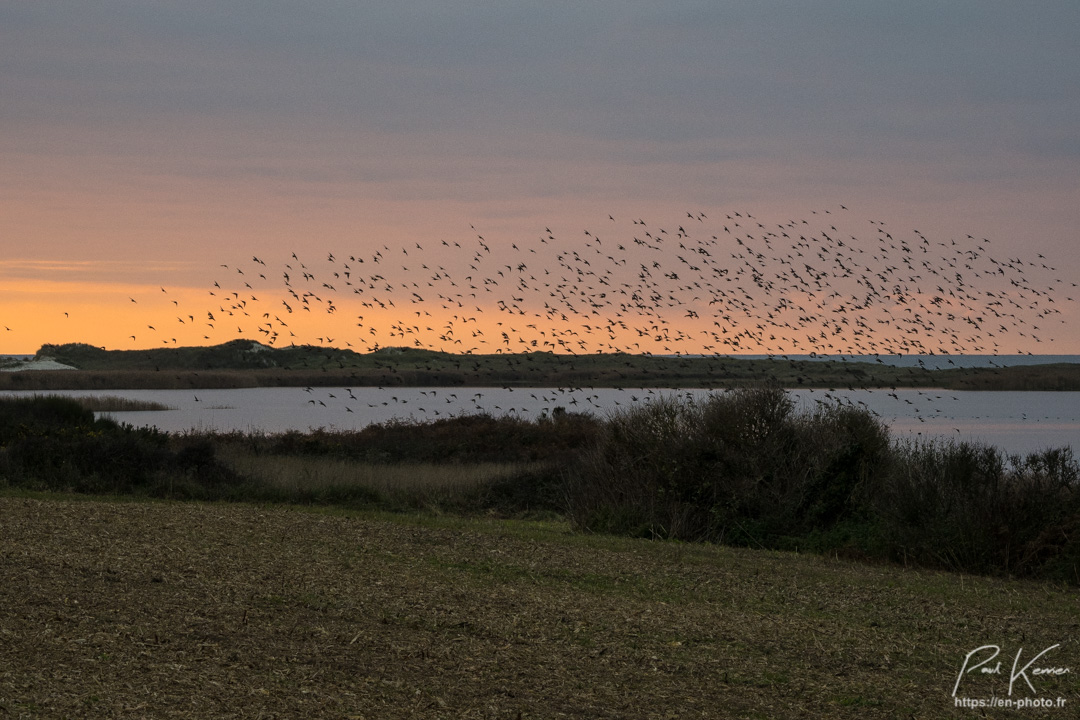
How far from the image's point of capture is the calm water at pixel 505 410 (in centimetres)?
4728

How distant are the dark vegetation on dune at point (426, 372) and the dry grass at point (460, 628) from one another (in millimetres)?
68850

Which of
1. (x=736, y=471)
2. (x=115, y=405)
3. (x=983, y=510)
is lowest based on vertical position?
(x=983, y=510)

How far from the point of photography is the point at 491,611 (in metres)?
10.2

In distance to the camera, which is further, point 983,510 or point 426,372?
point 426,372

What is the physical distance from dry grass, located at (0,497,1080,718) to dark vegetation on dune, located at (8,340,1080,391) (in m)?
68.8

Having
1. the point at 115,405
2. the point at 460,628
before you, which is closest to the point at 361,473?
the point at 460,628

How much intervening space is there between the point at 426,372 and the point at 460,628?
101697 millimetres

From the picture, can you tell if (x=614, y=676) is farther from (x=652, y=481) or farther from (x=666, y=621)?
(x=652, y=481)

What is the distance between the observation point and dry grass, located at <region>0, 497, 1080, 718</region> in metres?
7.31

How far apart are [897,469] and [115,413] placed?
50376 millimetres

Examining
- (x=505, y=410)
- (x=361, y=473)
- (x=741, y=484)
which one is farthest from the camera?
(x=505, y=410)

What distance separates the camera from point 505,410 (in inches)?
2675
